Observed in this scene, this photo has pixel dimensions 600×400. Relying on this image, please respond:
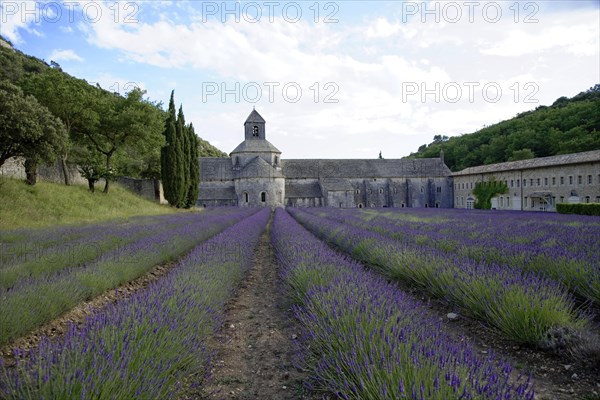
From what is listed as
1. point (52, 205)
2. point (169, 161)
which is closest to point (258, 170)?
point (169, 161)

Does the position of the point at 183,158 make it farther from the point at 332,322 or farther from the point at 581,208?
the point at 332,322

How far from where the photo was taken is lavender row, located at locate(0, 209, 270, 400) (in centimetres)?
168

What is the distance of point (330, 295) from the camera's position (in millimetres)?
3365

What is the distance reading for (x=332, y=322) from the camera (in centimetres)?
271

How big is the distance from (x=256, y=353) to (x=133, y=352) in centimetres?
154

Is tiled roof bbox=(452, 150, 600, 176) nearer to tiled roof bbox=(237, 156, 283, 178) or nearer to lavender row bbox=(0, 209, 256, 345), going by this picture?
tiled roof bbox=(237, 156, 283, 178)

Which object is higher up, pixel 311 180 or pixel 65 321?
pixel 311 180

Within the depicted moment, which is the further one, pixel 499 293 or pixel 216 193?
pixel 216 193

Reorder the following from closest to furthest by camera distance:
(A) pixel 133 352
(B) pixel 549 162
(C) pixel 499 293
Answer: (A) pixel 133 352, (C) pixel 499 293, (B) pixel 549 162

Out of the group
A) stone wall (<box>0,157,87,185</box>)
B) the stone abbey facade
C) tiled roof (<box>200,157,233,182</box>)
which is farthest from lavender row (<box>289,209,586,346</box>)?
tiled roof (<box>200,157,233,182</box>)

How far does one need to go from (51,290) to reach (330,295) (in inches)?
116

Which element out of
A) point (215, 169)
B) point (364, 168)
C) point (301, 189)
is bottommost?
point (301, 189)

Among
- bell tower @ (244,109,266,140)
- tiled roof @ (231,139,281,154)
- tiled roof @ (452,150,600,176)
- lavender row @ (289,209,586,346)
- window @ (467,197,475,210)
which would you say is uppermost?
bell tower @ (244,109,266,140)

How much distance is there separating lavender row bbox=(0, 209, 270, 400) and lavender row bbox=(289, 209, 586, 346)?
2.75 metres
